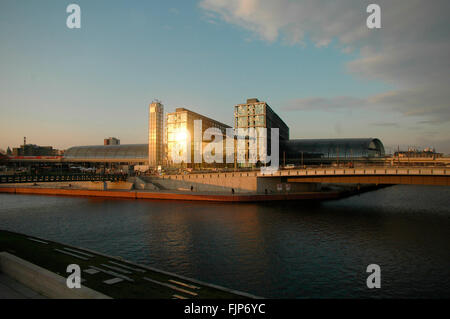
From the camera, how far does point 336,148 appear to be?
147000mm

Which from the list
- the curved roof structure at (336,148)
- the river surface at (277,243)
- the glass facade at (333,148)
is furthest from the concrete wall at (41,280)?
the curved roof structure at (336,148)

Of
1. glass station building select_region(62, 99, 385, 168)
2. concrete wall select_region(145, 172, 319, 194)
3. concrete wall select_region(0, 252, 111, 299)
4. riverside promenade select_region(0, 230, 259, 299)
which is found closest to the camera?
concrete wall select_region(0, 252, 111, 299)

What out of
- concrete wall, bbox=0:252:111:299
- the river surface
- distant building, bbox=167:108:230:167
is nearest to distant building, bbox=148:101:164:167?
distant building, bbox=167:108:230:167

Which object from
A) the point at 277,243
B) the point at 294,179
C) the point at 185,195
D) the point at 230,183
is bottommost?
the point at 277,243

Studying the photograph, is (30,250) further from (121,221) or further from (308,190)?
(308,190)

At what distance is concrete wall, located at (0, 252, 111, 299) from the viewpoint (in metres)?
10.8

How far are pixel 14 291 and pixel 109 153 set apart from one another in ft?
577

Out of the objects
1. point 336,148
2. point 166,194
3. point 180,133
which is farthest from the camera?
point 336,148

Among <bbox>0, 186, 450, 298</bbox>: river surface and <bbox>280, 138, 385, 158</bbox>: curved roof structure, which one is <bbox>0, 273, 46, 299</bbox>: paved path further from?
<bbox>280, 138, 385, 158</bbox>: curved roof structure

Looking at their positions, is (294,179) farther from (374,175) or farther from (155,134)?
(155,134)

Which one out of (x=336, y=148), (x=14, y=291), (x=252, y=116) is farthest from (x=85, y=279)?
(x=336, y=148)

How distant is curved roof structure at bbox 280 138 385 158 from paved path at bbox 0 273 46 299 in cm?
14092
